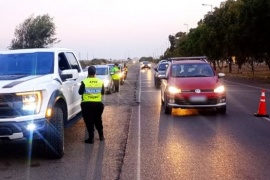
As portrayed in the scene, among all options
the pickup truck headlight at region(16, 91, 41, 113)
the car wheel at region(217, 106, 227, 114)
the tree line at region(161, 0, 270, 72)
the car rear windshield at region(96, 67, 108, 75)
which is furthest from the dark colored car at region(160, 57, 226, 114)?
the tree line at region(161, 0, 270, 72)

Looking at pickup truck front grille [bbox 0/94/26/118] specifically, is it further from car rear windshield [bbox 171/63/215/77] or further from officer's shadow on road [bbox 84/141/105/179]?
car rear windshield [bbox 171/63/215/77]

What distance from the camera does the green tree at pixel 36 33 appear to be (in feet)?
145

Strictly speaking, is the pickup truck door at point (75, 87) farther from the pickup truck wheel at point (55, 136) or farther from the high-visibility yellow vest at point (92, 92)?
the pickup truck wheel at point (55, 136)

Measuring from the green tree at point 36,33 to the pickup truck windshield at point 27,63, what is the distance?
34.5 m

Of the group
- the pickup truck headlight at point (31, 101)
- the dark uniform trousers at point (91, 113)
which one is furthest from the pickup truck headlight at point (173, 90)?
the pickup truck headlight at point (31, 101)

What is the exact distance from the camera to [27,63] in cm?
896

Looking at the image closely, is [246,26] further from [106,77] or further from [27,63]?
[27,63]

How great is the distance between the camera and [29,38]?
4494 centimetres

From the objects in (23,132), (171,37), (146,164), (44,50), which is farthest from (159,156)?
(171,37)

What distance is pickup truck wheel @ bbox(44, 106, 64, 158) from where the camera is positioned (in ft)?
24.4

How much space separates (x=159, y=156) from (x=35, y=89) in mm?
2461

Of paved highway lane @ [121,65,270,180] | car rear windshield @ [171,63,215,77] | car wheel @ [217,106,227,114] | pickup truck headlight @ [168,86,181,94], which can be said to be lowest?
paved highway lane @ [121,65,270,180]

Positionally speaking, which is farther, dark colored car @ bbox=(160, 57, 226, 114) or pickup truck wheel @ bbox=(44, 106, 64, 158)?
dark colored car @ bbox=(160, 57, 226, 114)

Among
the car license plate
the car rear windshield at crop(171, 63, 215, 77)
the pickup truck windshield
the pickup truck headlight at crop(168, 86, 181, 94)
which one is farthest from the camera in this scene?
the car rear windshield at crop(171, 63, 215, 77)
